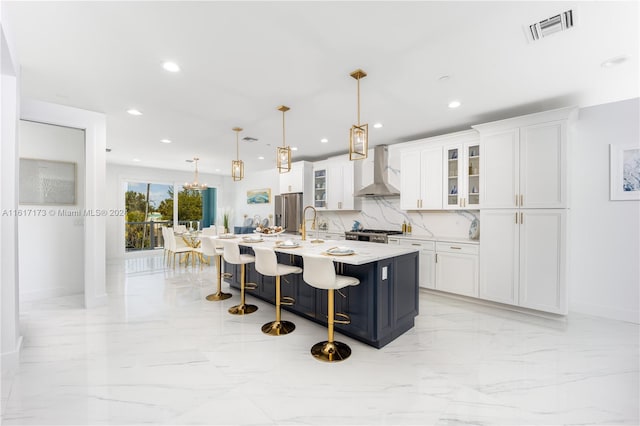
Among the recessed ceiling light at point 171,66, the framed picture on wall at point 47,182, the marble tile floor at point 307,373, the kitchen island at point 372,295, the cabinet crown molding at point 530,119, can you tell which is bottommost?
the marble tile floor at point 307,373

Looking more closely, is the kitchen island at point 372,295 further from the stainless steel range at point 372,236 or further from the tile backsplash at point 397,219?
the tile backsplash at point 397,219

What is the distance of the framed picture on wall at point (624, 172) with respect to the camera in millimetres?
3326

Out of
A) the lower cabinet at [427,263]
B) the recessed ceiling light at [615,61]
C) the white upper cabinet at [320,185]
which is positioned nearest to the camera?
the recessed ceiling light at [615,61]

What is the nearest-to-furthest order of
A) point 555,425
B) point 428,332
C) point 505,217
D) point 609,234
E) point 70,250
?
point 555,425, point 428,332, point 609,234, point 505,217, point 70,250

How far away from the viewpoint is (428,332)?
308cm

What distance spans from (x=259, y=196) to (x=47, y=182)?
570 cm

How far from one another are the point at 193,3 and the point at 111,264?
6967mm

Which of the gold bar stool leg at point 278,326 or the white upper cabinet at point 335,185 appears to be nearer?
the gold bar stool leg at point 278,326

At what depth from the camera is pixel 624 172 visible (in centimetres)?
339

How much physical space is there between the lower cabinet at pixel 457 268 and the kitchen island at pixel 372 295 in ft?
4.17

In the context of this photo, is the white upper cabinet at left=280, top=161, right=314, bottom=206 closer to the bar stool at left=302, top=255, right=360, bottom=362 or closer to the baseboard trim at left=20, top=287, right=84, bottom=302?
the bar stool at left=302, top=255, right=360, bottom=362

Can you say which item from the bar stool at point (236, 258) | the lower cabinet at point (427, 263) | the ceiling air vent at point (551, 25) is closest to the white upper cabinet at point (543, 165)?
the lower cabinet at point (427, 263)

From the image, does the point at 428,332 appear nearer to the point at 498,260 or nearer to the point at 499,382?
the point at 499,382

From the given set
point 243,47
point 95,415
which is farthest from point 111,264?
point 243,47
